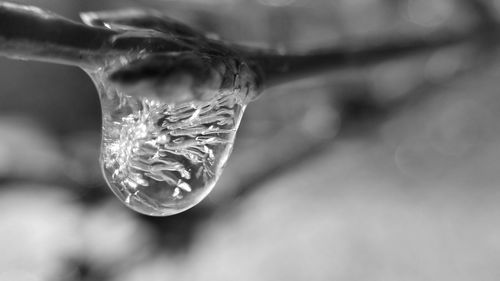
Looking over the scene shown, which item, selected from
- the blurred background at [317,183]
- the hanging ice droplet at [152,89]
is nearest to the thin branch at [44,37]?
the hanging ice droplet at [152,89]

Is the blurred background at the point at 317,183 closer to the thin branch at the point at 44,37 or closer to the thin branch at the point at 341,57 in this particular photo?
the thin branch at the point at 341,57

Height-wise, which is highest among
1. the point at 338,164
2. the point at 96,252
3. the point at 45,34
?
the point at 338,164

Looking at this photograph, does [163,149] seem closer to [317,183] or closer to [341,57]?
[341,57]

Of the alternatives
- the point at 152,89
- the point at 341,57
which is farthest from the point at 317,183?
the point at 152,89

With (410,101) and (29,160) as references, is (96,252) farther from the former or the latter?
(410,101)

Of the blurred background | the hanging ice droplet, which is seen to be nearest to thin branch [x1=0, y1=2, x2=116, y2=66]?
the hanging ice droplet

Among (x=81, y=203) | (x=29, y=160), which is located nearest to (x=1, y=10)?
(x=81, y=203)
